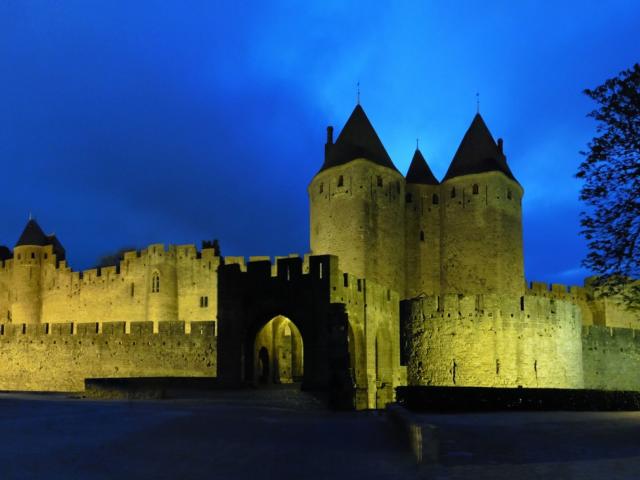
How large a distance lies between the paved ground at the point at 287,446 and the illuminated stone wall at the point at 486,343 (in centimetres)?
1351

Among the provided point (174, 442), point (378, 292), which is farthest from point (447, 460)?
point (378, 292)

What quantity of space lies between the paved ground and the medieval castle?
5.07 m

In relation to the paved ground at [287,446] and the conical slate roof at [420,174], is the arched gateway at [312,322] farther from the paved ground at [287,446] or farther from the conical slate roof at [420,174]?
the conical slate roof at [420,174]

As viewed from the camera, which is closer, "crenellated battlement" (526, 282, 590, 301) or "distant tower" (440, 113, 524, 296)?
"distant tower" (440, 113, 524, 296)

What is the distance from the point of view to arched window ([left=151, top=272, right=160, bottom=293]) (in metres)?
44.1

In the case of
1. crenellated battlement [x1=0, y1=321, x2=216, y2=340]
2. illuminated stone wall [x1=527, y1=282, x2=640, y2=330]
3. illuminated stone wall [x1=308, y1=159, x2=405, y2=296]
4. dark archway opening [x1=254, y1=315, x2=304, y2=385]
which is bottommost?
dark archway opening [x1=254, y1=315, x2=304, y2=385]

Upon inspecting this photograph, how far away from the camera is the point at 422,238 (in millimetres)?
40438

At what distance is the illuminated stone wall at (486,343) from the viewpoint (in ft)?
98.4

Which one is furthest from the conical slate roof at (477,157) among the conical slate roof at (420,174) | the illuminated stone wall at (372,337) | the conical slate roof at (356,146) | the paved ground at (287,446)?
the paved ground at (287,446)

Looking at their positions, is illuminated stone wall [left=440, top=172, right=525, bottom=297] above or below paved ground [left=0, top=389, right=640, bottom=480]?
above

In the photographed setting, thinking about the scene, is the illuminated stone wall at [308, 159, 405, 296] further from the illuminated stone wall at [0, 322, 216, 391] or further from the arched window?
the arched window

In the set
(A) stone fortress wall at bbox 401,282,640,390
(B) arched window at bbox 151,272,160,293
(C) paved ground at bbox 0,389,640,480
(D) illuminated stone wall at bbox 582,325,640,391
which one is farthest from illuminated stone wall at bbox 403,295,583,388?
(B) arched window at bbox 151,272,160,293

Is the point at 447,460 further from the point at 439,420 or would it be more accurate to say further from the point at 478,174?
the point at 478,174

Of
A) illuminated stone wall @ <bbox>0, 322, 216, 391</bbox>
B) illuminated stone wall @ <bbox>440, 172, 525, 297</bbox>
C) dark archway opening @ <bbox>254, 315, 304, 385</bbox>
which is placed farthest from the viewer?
illuminated stone wall @ <bbox>440, 172, 525, 297</bbox>
